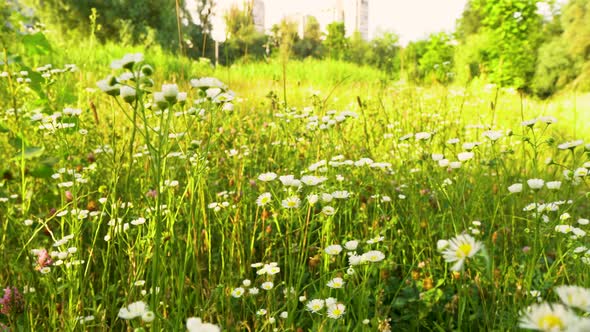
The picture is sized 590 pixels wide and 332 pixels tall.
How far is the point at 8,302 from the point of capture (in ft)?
4.27

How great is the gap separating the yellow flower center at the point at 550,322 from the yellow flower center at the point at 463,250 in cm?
25

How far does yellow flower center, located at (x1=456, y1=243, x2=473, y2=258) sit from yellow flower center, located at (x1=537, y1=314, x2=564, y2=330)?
0.83ft

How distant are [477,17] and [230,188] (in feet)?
94.1

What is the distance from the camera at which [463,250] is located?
780 mm

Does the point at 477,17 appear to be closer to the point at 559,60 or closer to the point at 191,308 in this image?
the point at 559,60

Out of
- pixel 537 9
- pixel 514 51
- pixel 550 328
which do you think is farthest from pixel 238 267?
pixel 537 9

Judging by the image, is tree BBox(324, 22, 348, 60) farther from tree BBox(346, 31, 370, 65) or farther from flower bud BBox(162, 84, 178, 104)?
flower bud BBox(162, 84, 178, 104)

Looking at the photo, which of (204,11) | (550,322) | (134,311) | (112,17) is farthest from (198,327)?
(112,17)

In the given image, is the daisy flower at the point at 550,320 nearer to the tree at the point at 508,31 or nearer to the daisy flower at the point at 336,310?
the daisy flower at the point at 336,310

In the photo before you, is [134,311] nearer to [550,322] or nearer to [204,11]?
[550,322]

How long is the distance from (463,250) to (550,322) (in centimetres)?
28

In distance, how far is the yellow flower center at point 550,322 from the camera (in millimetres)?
490

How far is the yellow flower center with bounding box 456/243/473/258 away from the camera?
77 cm

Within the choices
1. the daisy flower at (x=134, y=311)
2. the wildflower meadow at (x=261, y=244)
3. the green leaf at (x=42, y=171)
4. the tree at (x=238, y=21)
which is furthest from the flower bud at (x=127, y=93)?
the tree at (x=238, y=21)
